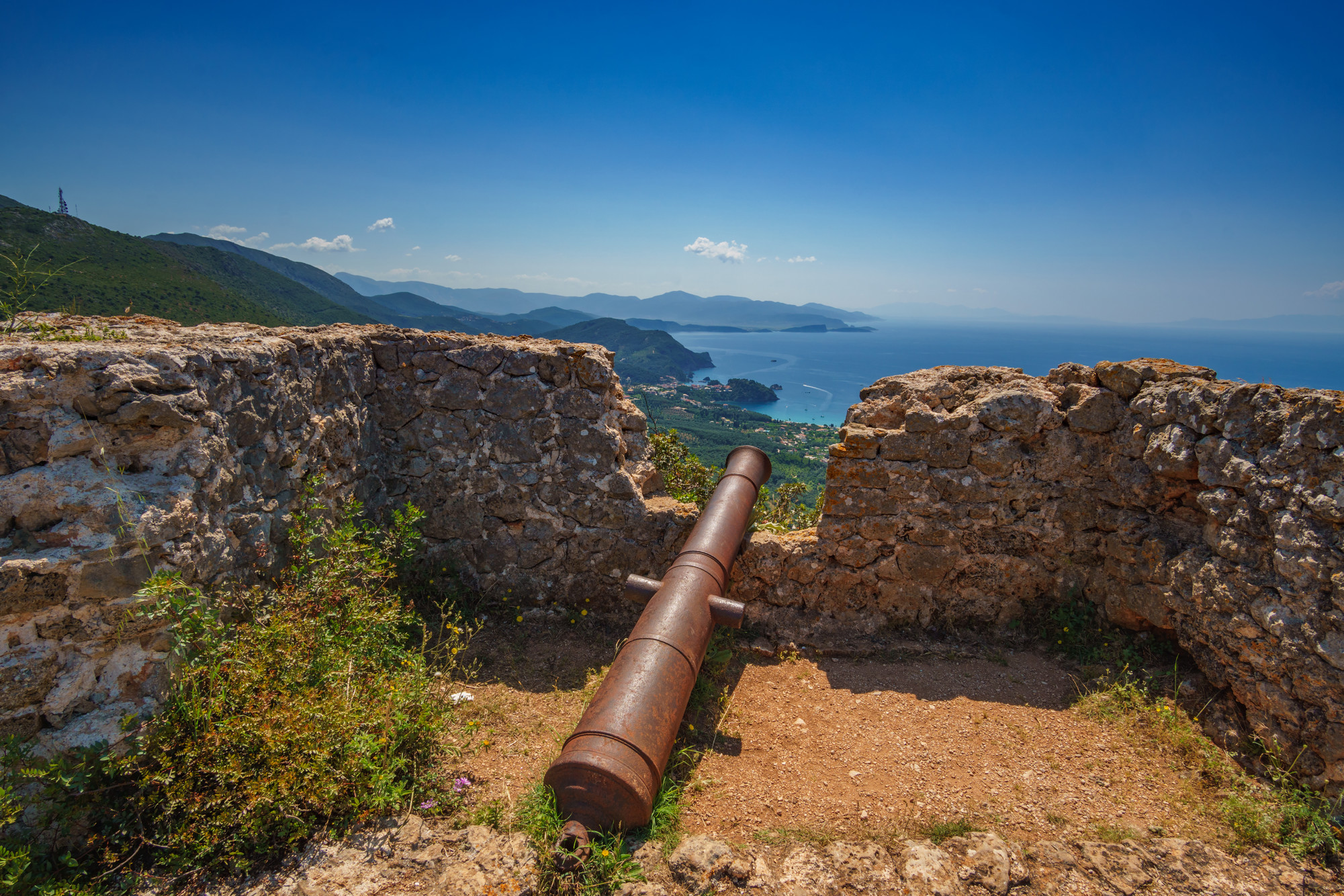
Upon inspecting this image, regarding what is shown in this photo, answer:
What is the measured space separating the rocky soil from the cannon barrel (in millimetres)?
312

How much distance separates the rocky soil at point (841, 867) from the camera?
272cm

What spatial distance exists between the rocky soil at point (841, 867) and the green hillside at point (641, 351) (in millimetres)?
40177

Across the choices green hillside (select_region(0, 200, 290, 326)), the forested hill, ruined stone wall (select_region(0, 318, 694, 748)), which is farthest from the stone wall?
green hillside (select_region(0, 200, 290, 326))

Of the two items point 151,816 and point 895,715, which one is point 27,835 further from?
point 895,715

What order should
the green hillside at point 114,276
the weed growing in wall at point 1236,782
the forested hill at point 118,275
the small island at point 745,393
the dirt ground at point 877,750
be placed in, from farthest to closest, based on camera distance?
the small island at point 745,393, the green hillside at point 114,276, the forested hill at point 118,275, the dirt ground at point 877,750, the weed growing in wall at point 1236,782

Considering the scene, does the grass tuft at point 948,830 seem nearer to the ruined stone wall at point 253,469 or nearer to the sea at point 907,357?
the ruined stone wall at point 253,469

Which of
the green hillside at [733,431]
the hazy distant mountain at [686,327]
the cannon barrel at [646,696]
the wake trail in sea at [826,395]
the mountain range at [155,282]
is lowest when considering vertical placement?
the wake trail in sea at [826,395]

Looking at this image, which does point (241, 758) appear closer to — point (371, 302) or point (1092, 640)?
point (1092, 640)

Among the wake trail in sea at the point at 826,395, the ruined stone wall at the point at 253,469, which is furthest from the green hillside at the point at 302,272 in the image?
the ruined stone wall at the point at 253,469

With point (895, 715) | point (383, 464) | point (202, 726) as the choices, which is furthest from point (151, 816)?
point (895, 715)

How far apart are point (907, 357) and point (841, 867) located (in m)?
106

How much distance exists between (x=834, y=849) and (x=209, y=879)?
302 cm

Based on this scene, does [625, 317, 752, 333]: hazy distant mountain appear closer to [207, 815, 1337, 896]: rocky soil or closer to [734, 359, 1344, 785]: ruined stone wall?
[734, 359, 1344, 785]: ruined stone wall

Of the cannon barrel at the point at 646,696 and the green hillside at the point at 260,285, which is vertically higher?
the green hillside at the point at 260,285
